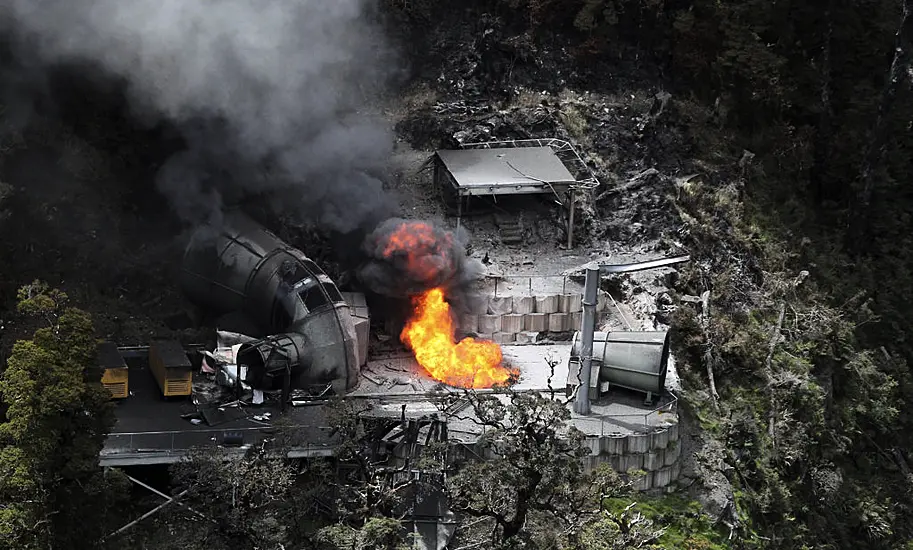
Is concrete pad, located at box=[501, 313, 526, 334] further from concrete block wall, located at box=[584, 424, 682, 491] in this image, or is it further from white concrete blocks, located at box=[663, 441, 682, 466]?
white concrete blocks, located at box=[663, 441, 682, 466]

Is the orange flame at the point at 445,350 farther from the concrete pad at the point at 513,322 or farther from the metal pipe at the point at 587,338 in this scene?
the metal pipe at the point at 587,338

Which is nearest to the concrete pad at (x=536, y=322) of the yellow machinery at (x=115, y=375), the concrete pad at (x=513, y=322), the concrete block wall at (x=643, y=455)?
the concrete pad at (x=513, y=322)

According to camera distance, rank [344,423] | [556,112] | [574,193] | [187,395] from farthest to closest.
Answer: [556,112] < [574,193] < [187,395] < [344,423]

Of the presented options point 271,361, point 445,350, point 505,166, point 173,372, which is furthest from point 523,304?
point 173,372

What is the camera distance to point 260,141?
5816cm

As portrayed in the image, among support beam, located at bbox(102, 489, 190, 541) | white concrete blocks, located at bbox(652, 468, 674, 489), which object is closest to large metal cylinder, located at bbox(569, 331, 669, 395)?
white concrete blocks, located at bbox(652, 468, 674, 489)

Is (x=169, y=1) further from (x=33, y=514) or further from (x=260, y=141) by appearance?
(x=33, y=514)

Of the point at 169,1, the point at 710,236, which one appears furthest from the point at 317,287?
the point at 710,236

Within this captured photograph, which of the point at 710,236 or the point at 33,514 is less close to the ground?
the point at 710,236

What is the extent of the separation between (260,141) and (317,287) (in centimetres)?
689

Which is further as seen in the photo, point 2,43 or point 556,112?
point 556,112

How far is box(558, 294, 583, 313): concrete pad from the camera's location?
59.1 metres

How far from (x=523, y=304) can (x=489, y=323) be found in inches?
53.8

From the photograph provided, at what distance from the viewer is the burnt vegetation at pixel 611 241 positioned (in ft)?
150
